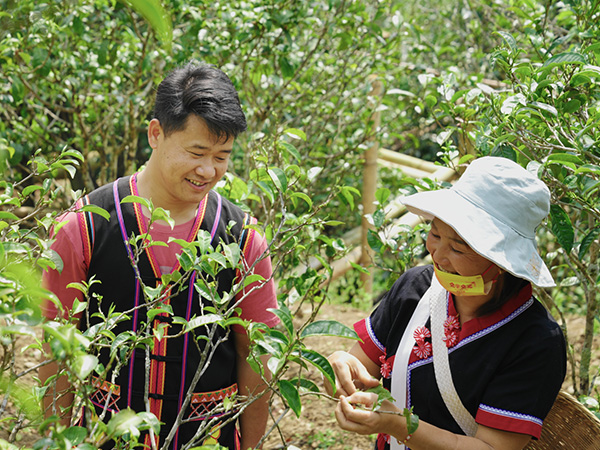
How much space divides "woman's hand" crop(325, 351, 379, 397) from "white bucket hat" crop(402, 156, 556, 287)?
46 centimetres

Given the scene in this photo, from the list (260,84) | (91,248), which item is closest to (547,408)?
(91,248)

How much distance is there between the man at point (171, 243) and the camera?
1913mm

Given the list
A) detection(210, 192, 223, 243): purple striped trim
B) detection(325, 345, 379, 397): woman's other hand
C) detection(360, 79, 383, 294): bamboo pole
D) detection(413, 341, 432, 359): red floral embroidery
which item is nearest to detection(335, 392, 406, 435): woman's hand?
detection(325, 345, 379, 397): woman's other hand

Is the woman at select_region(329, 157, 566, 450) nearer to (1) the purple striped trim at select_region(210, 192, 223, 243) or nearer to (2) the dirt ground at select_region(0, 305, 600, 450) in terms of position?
(1) the purple striped trim at select_region(210, 192, 223, 243)

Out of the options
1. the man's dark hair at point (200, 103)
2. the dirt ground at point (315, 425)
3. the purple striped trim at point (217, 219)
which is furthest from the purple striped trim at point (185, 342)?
the dirt ground at point (315, 425)

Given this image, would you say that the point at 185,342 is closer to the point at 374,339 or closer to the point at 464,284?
the point at 374,339

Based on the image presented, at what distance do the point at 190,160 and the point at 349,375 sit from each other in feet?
2.46

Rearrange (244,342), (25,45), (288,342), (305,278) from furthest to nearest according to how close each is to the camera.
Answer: (25,45) < (305,278) < (244,342) < (288,342)

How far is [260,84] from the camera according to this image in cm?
430

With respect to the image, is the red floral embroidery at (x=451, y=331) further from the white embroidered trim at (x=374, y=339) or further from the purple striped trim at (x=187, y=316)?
the purple striped trim at (x=187, y=316)

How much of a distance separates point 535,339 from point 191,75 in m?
1.22

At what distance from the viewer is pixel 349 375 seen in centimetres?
182

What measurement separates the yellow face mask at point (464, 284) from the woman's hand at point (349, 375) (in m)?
0.32

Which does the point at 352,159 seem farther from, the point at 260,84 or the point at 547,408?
the point at 547,408
